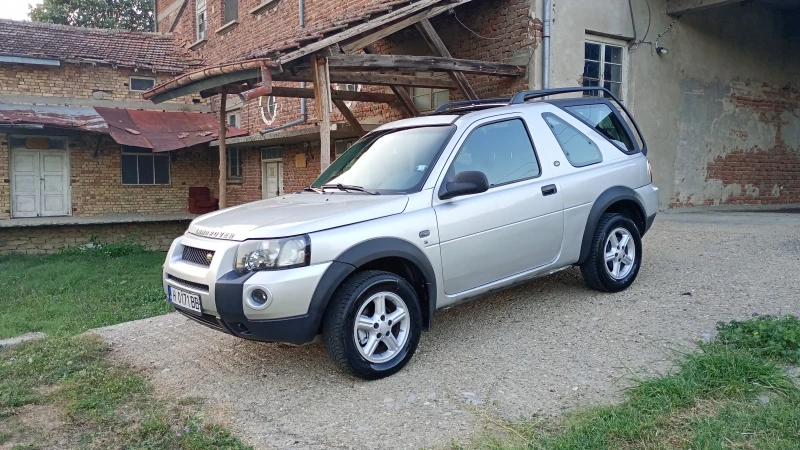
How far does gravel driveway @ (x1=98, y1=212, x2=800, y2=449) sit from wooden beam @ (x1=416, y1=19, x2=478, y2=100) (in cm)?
419

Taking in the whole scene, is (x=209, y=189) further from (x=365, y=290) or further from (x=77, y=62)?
(x=365, y=290)

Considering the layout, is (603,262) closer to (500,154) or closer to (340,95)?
(500,154)

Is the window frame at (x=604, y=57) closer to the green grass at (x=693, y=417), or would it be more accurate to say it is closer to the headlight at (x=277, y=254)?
the green grass at (x=693, y=417)

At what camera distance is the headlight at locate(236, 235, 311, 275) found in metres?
3.93

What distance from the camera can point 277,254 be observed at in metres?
3.95

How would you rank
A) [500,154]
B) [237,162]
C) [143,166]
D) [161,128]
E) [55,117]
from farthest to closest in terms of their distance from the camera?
1. [237,162]
2. [143,166]
3. [161,128]
4. [55,117]
5. [500,154]

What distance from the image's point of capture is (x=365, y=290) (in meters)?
4.10

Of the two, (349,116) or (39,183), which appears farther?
(39,183)

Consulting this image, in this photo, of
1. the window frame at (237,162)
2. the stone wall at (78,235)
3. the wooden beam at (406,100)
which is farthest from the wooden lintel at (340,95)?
the stone wall at (78,235)

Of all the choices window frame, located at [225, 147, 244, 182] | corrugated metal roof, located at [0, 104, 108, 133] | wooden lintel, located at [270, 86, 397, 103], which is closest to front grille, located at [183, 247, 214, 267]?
wooden lintel, located at [270, 86, 397, 103]

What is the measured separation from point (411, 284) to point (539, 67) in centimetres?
592

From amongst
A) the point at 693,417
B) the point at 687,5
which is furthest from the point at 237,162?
the point at 693,417

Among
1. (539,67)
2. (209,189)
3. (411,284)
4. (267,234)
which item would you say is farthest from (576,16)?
(209,189)

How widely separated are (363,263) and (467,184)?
3.16 ft
